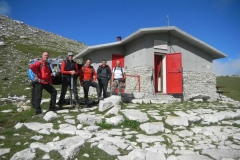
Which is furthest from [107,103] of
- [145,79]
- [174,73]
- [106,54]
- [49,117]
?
[106,54]

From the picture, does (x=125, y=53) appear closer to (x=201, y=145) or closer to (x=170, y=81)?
(x=170, y=81)

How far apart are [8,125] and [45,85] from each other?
1690mm

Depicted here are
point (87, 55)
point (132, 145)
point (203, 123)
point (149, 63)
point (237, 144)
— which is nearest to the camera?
point (132, 145)

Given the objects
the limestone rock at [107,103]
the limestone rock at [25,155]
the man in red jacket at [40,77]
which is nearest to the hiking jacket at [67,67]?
the man in red jacket at [40,77]

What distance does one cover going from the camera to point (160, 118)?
6.55m

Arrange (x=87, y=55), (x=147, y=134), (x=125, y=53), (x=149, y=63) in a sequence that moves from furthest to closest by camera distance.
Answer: (x=87, y=55) < (x=125, y=53) < (x=149, y=63) < (x=147, y=134)

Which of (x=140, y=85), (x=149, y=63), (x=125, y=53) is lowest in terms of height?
(x=140, y=85)

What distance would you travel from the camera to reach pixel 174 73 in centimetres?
1290

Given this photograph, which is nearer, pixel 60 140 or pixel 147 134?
pixel 60 140

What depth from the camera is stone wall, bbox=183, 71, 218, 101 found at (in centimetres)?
1326

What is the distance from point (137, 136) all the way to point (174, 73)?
8.64 m

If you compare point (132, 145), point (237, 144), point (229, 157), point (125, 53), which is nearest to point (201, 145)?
point (229, 157)

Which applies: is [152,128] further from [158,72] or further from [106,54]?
[106,54]

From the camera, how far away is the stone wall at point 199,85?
13.3 metres
